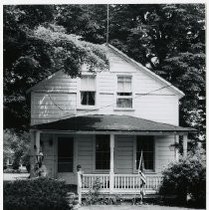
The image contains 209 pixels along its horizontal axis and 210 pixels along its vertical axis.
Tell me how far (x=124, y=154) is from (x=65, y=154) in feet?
9.23

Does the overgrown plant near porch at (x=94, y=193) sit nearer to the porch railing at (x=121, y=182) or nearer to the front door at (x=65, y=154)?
the porch railing at (x=121, y=182)

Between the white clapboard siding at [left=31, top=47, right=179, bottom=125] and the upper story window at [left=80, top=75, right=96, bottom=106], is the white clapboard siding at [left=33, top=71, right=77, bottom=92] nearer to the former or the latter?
the white clapboard siding at [left=31, top=47, right=179, bottom=125]

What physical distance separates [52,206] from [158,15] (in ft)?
53.7

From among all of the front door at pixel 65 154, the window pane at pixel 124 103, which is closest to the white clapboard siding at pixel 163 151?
the window pane at pixel 124 103

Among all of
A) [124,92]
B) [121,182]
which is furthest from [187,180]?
[124,92]

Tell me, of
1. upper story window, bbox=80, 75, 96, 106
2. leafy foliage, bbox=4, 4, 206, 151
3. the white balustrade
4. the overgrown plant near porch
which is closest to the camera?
leafy foliage, bbox=4, 4, 206, 151

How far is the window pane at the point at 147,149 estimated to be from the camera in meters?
23.2

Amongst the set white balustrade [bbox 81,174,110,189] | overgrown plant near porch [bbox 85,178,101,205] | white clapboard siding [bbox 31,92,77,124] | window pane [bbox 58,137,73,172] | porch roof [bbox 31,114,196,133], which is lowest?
overgrown plant near porch [bbox 85,178,101,205]

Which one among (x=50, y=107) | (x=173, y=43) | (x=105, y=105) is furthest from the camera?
(x=173, y=43)

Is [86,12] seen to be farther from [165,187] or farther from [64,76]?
[165,187]

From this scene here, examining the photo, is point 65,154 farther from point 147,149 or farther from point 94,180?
point 147,149

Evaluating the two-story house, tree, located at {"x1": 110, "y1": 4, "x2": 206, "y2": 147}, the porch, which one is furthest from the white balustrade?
tree, located at {"x1": 110, "y1": 4, "x2": 206, "y2": 147}

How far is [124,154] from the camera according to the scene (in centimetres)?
2305

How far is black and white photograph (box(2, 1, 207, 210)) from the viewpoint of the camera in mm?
19031
